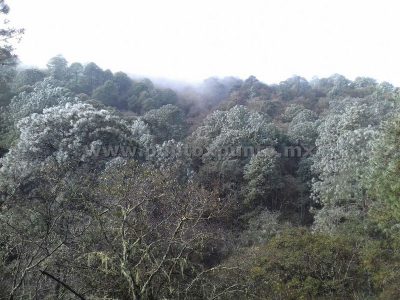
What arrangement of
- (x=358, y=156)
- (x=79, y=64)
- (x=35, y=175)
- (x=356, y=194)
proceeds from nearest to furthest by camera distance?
(x=35, y=175) → (x=356, y=194) → (x=358, y=156) → (x=79, y=64)

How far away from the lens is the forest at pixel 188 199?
6.50 m

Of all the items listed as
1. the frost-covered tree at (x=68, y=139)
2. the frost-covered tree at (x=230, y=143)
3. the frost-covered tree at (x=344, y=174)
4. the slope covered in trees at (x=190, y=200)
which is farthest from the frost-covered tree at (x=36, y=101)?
the frost-covered tree at (x=344, y=174)

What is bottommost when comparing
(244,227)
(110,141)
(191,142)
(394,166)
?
(244,227)

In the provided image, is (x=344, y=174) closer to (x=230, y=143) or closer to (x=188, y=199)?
(x=230, y=143)

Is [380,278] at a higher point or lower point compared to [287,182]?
higher

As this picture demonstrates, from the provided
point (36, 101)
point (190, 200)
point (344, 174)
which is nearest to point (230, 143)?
point (344, 174)

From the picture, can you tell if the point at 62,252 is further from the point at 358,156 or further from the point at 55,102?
the point at 55,102

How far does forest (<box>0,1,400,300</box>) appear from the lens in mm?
6496

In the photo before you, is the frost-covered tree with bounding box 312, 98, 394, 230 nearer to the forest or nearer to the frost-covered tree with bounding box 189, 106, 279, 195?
the forest

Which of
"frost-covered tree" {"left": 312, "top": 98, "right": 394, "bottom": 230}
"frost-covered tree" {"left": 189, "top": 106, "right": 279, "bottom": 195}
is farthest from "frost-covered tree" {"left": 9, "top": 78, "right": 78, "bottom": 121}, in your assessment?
"frost-covered tree" {"left": 312, "top": 98, "right": 394, "bottom": 230}

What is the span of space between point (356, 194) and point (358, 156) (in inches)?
85.3

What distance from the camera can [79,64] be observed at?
144ft

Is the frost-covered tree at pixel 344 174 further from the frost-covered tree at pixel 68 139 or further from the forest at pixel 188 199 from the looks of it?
the frost-covered tree at pixel 68 139

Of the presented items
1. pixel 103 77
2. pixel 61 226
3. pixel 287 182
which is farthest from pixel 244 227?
pixel 103 77
